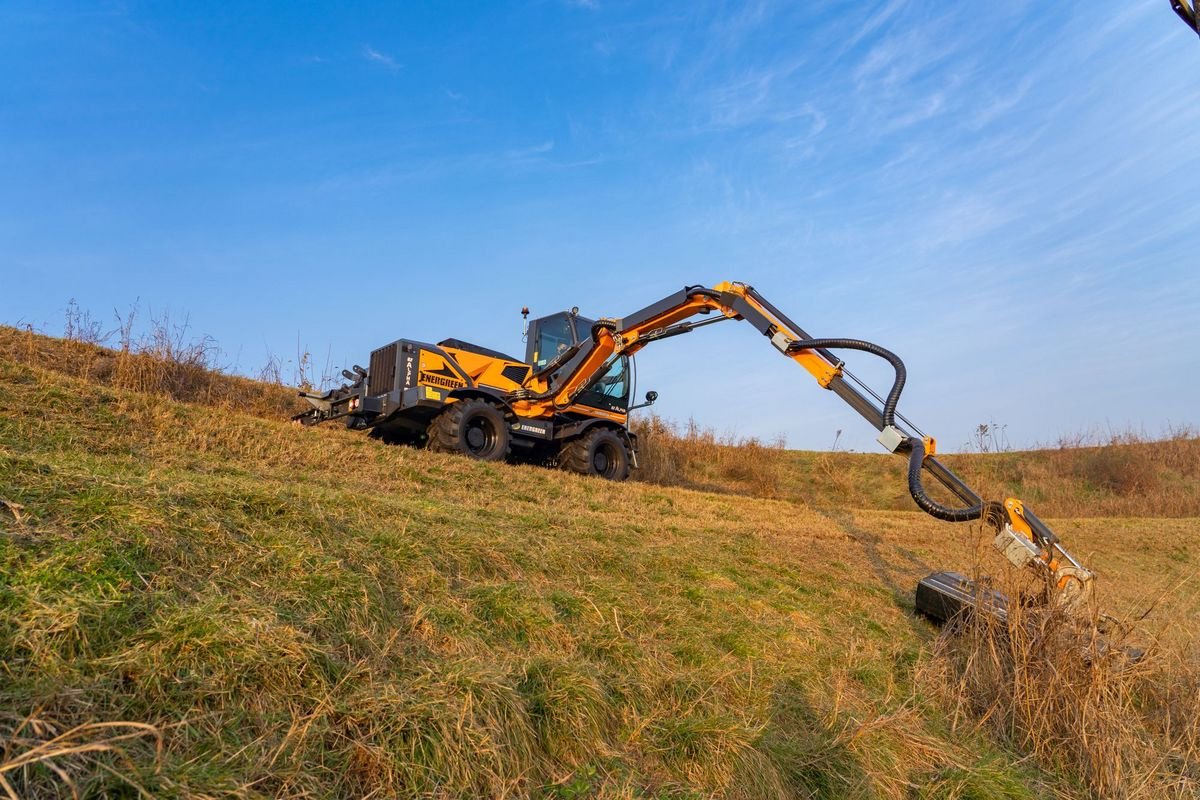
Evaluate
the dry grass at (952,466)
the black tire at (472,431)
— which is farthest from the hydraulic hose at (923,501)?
the dry grass at (952,466)

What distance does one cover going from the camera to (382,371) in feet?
43.4

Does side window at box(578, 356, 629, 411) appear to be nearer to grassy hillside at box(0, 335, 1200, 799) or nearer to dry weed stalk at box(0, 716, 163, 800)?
grassy hillside at box(0, 335, 1200, 799)

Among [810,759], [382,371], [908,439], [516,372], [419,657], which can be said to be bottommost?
[810,759]

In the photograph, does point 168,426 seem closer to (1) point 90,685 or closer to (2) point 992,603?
(1) point 90,685

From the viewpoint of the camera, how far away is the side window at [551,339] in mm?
14789

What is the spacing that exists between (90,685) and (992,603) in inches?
222

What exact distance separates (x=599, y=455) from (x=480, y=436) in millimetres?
2736

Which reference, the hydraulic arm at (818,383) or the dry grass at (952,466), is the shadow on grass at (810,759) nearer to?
the hydraulic arm at (818,383)

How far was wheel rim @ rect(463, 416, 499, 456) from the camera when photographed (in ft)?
42.3

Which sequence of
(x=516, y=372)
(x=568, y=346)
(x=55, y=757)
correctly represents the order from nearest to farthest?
1. (x=55, y=757)
2. (x=516, y=372)
3. (x=568, y=346)

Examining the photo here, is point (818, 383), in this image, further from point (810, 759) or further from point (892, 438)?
point (810, 759)

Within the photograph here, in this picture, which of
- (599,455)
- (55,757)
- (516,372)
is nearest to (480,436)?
(516,372)

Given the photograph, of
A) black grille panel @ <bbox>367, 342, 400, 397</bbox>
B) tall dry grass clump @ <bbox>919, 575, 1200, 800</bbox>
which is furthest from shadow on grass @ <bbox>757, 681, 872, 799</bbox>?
black grille panel @ <bbox>367, 342, 400, 397</bbox>

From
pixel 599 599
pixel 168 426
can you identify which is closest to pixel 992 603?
pixel 599 599
